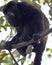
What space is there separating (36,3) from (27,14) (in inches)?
23.3

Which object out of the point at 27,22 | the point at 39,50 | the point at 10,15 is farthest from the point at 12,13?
the point at 39,50

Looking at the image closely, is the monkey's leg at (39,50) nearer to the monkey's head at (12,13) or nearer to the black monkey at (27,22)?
the black monkey at (27,22)

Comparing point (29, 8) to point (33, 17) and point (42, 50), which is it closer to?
point (33, 17)

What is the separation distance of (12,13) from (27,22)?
25 cm

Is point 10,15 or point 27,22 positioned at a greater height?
point 10,15

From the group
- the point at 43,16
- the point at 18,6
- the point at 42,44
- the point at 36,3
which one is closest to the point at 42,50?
the point at 42,44

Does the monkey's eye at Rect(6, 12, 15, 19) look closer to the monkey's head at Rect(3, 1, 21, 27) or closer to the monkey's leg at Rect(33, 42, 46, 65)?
the monkey's head at Rect(3, 1, 21, 27)

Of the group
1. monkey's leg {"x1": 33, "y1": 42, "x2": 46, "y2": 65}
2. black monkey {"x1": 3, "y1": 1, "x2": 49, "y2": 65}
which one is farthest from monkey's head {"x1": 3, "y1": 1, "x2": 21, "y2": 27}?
monkey's leg {"x1": 33, "y1": 42, "x2": 46, "y2": 65}

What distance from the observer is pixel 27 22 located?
9.12 feet

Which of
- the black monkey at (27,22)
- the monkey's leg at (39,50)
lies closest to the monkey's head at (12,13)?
the black monkey at (27,22)

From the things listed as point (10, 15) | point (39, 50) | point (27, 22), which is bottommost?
point (39, 50)

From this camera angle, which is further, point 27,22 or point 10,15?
point 27,22

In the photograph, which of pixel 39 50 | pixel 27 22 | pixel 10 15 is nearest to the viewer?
pixel 39 50

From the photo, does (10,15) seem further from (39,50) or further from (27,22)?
(39,50)
